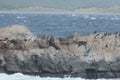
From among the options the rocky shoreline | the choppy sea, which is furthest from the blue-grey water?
the rocky shoreline

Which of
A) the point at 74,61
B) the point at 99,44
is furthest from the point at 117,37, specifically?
the point at 74,61

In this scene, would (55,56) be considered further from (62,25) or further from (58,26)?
(62,25)

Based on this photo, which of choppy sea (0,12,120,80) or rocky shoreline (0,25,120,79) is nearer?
choppy sea (0,12,120,80)

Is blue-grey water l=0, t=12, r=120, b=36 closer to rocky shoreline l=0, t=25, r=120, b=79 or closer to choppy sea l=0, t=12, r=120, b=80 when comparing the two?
choppy sea l=0, t=12, r=120, b=80

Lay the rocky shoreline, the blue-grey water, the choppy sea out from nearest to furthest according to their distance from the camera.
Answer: the choppy sea
the rocky shoreline
the blue-grey water

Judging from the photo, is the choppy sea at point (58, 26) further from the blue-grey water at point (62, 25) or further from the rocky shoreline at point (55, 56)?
the rocky shoreline at point (55, 56)

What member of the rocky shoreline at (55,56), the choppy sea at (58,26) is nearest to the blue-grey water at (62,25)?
the choppy sea at (58,26)

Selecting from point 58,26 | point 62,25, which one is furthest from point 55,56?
point 62,25

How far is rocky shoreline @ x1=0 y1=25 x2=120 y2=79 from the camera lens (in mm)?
28328

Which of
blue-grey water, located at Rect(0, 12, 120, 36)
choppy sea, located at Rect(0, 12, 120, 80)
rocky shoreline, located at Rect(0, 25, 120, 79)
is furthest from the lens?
blue-grey water, located at Rect(0, 12, 120, 36)

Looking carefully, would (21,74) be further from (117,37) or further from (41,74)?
(117,37)

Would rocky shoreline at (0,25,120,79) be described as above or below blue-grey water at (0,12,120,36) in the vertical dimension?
above

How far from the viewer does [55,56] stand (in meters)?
28.5

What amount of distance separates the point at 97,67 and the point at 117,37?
283 cm
